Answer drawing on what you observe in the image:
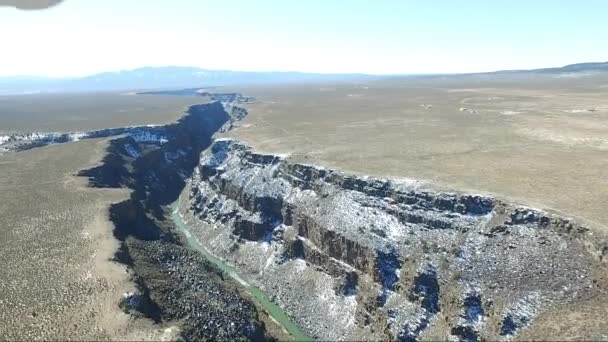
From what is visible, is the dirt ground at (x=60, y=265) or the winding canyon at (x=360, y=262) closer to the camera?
the dirt ground at (x=60, y=265)

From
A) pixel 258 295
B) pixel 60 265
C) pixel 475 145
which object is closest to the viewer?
pixel 60 265

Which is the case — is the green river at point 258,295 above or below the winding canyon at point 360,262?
below

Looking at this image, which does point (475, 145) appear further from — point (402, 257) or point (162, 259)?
point (162, 259)

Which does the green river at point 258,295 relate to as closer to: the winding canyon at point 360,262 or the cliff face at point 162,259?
the winding canyon at point 360,262

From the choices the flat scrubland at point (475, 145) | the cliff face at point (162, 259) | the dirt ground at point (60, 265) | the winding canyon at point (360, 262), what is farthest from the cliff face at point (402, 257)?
the dirt ground at point (60, 265)

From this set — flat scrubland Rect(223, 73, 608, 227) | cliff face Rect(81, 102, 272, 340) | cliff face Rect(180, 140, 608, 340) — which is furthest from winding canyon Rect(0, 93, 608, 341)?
flat scrubland Rect(223, 73, 608, 227)

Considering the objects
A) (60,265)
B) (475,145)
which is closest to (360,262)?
(60,265)
